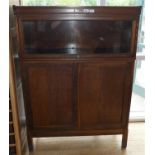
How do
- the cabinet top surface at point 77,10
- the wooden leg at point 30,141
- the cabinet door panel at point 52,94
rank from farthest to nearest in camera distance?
the wooden leg at point 30,141 < the cabinet door panel at point 52,94 < the cabinet top surface at point 77,10

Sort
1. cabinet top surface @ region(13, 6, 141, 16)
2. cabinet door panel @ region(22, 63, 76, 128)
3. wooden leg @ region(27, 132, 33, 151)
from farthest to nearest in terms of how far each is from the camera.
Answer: wooden leg @ region(27, 132, 33, 151)
cabinet door panel @ region(22, 63, 76, 128)
cabinet top surface @ region(13, 6, 141, 16)

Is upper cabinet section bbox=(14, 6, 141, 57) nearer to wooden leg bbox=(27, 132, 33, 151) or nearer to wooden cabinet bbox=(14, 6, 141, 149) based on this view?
wooden cabinet bbox=(14, 6, 141, 149)

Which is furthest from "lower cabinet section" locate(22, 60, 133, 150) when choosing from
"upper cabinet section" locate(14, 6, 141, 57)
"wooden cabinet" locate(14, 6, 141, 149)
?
"upper cabinet section" locate(14, 6, 141, 57)

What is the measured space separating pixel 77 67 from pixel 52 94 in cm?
35

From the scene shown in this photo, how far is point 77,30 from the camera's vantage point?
189cm

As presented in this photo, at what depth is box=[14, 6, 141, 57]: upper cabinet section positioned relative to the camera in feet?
5.43

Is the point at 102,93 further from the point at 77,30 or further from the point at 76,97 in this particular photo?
the point at 77,30

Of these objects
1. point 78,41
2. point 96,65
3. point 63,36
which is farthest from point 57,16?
point 96,65

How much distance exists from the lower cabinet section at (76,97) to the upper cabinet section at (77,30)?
14 cm

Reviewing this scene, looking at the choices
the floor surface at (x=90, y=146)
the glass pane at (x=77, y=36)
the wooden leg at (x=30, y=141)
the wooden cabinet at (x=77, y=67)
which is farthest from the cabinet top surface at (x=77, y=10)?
the floor surface at (x=90, y=146)

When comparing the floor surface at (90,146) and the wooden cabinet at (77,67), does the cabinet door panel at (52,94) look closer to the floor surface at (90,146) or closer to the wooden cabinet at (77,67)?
the wooden cabinet at (77,67)

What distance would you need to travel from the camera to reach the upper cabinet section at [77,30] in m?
1.66

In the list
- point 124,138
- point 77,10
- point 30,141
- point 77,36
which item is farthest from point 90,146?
point 77,10
